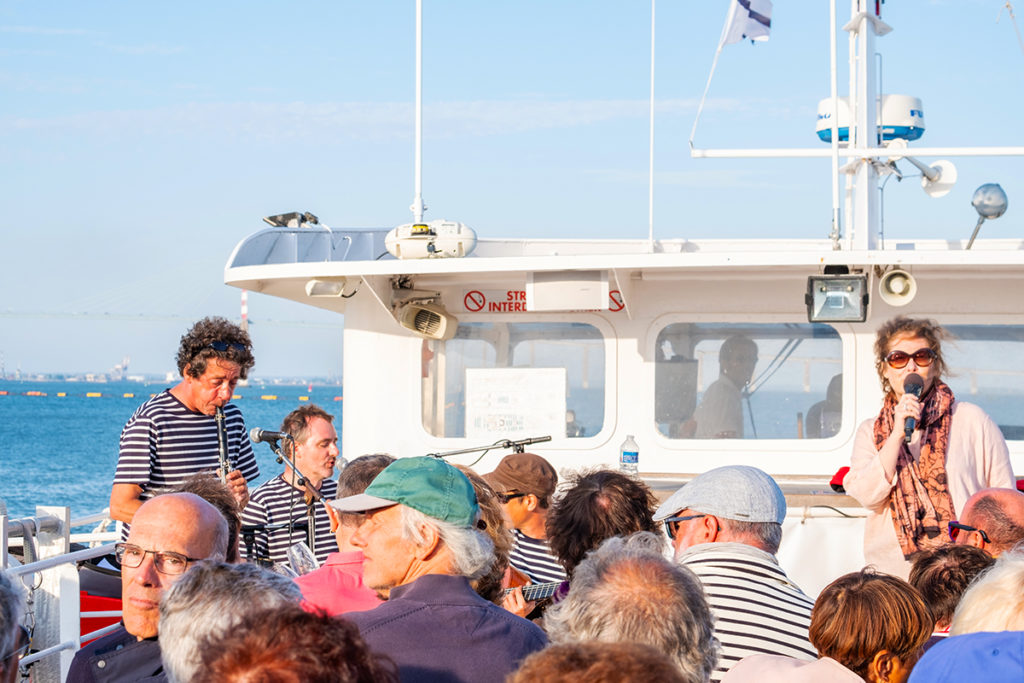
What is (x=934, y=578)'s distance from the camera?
362cm

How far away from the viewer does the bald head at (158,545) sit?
3025 mm

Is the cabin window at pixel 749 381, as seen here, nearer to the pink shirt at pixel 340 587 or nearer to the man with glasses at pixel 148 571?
the pink shirt at pixel 340 587

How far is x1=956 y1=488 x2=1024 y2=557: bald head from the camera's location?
408 centimetres

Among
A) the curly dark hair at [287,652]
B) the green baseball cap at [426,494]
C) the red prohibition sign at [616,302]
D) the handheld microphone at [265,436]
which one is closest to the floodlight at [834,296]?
the red prohibition sign at [616,302]

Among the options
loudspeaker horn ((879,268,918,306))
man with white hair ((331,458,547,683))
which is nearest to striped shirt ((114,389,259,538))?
man with white hair ((331,458,547,683))

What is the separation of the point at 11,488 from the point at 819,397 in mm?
43863

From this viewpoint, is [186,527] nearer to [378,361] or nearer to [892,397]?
[892,397]

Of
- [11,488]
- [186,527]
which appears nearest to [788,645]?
[186,527]

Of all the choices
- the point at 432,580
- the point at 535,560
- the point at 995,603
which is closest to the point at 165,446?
the point at 535,560

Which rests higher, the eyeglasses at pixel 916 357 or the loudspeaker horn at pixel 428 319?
the loudspeaker horn at pixel 428 319

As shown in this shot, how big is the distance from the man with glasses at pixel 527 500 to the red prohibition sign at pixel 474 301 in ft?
9.55

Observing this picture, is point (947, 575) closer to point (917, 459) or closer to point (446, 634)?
point (917, 459)

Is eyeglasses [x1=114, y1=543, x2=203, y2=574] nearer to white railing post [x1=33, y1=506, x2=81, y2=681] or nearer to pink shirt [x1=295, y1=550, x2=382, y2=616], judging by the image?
pink shirt [x1=295, y1=550, x2=382, y2=616]

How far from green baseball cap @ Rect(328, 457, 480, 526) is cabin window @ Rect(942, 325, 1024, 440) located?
5049mm
